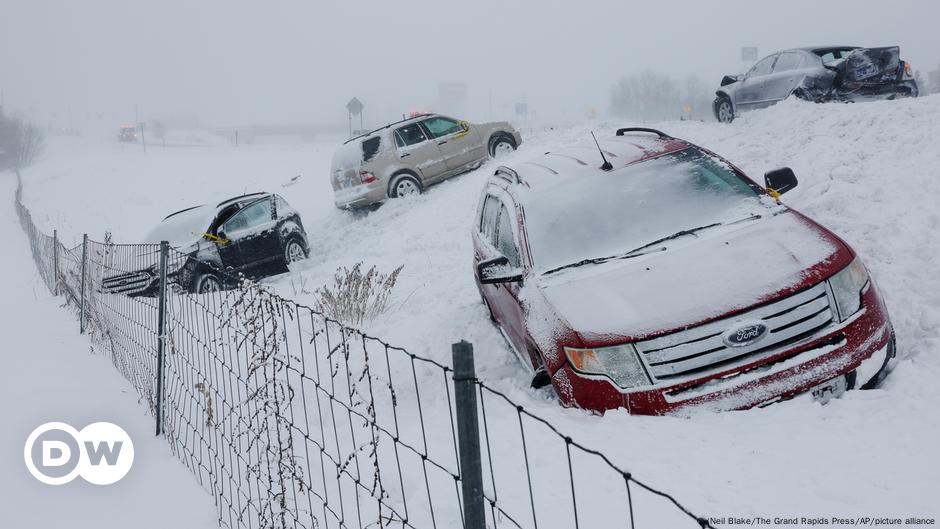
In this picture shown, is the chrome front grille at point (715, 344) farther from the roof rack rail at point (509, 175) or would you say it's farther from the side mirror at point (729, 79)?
the side mirror at point (729, 79)

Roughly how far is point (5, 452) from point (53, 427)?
0.39m

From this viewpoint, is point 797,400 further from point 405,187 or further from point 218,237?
point 405,187

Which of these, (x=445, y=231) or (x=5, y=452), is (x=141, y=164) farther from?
(x=5, y=452)

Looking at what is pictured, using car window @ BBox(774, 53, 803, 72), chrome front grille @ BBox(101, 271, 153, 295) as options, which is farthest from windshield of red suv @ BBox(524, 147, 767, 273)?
car window @ BBox(774, 53, 803, 72)

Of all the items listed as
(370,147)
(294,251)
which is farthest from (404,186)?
(294,251)

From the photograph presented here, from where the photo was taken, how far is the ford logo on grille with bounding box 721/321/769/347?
3588 mm

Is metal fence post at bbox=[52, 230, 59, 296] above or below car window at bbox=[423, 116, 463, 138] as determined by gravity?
below

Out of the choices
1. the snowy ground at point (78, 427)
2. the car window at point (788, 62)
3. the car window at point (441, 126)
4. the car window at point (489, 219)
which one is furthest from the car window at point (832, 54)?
the snowy ground at point (78, 427)

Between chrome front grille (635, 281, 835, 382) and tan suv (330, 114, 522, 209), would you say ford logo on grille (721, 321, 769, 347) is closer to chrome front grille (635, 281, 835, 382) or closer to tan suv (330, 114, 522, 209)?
chrome front grille (635, 281, 835, 382)

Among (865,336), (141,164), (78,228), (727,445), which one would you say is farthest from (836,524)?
(141,164)

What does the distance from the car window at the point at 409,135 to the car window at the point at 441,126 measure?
0.25 m

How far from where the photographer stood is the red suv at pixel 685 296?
360cm

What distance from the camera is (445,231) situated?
11664mm

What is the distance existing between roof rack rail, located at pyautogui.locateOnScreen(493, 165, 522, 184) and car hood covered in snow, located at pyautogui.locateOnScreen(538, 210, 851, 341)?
152 cm
